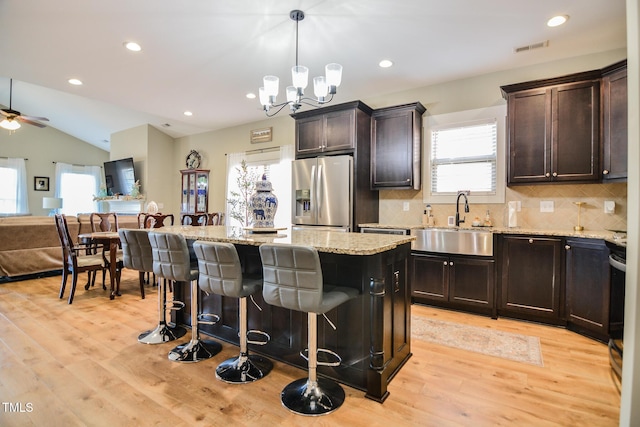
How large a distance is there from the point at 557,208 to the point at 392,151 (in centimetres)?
200

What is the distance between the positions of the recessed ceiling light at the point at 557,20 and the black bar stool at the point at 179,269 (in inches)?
145

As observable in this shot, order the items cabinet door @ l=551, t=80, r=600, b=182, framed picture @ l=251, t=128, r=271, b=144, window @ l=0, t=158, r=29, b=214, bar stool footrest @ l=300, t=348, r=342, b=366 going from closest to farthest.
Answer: bar stool footrest @ l=300, t=348, r=342, b=366, cabinet door @ l=551, t=80, r=600, b=182, framed picture @ l=251, t=128, r=271, b=144, window @ l=0, t=158, r=29, b=214

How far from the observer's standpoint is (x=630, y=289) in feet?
3.73

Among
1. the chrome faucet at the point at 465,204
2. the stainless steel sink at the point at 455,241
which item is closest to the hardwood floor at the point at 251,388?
the stainless steel sink at the point at 455,241

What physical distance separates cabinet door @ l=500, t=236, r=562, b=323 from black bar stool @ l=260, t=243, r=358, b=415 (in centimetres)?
220

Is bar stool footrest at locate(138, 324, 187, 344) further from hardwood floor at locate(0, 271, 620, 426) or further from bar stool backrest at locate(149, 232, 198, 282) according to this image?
bar stool backrest at locate(149, 232, 198, 282)

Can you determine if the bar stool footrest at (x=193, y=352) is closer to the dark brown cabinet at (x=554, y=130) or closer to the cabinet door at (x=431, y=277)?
the cabinet door at (x=431, y=277)

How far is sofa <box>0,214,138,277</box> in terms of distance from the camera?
468 centimetres

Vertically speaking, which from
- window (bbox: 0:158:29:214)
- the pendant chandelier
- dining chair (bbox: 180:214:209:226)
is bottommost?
dining chair (bbox: 180:214:209:226)

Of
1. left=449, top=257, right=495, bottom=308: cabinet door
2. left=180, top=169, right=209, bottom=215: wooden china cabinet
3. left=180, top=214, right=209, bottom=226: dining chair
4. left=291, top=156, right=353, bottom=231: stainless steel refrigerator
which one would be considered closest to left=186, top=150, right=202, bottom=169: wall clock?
left=180, top=169, right=209, bottom=215: wooden china cabinet

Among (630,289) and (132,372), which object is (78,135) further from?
(630,289)

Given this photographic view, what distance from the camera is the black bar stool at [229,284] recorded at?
201 cm

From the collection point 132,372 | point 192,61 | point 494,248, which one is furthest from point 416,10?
point 132,372

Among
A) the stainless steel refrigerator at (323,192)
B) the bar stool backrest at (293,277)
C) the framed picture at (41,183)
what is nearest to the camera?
the bar stool backrest at (293,277)
